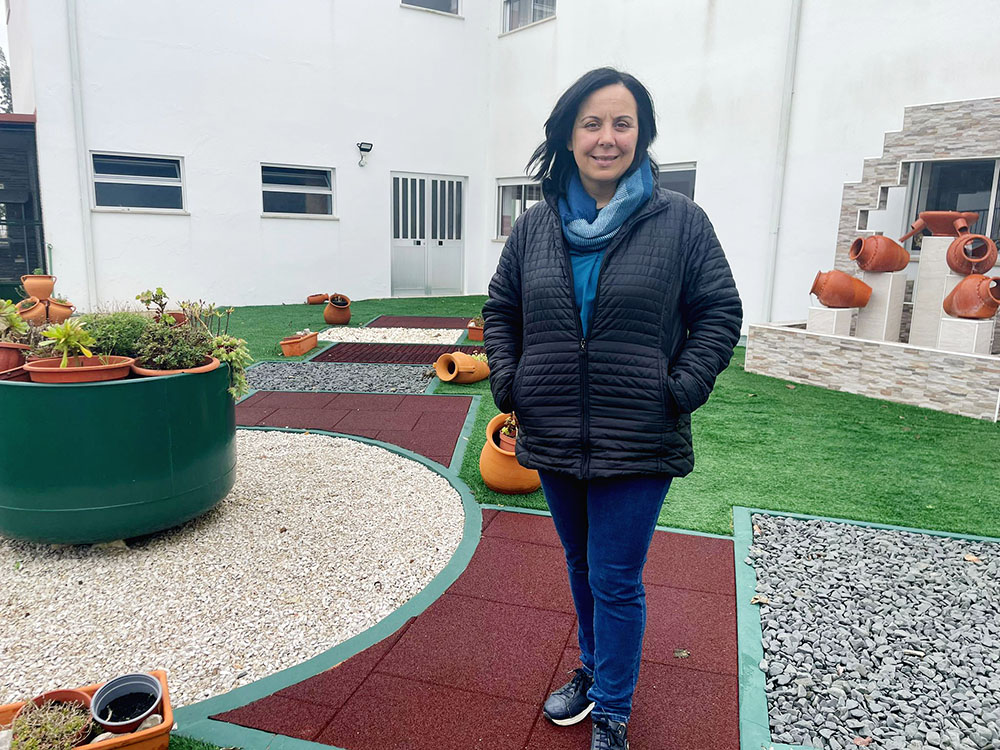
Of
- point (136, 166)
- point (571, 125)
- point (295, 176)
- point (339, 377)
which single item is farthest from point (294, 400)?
point (295, 176)

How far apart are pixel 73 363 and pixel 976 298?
6.71m

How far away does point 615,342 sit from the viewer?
1860 millimetres

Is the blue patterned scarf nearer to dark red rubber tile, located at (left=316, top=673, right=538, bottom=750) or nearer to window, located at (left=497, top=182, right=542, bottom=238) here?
dark red rubber tile, located at (left=316, top=673, right=538, bottom=750)

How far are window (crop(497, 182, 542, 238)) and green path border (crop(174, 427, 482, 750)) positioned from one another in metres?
11.5

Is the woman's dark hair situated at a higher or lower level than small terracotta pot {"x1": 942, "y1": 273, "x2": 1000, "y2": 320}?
higher

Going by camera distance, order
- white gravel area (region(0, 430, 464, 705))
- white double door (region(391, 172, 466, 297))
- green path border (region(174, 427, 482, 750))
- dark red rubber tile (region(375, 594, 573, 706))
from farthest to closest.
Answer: white double door (region(391, 172, 466, 297)) → white gravel area (region(0, 430, 464, 705)) → dark red rubber tile (region(375, 594, 573, 706)) → green path border (region(174, 427, 482, 750))

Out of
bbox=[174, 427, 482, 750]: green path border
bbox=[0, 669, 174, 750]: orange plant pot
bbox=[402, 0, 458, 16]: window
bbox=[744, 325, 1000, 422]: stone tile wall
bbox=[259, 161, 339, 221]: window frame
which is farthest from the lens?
bbox=[402, 0, 458, 16]: window

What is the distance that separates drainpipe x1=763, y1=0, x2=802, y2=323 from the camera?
8.98 meters

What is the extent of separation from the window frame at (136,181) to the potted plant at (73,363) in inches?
382

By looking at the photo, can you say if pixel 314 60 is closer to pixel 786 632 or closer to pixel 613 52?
pixel 613 52

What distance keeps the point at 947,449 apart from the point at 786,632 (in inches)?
126

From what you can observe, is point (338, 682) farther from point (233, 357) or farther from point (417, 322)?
point (417, 322)

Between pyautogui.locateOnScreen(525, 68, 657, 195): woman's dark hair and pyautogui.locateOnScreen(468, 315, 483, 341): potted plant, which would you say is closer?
pyautogui.locateOnScreen(525, 68, 657, 195): woman's dark hair

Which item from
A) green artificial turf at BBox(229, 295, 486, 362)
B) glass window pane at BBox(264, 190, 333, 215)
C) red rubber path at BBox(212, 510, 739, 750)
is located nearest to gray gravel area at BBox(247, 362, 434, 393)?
green artificial turf at BBox(229, 295, 486, 362)
